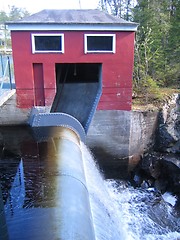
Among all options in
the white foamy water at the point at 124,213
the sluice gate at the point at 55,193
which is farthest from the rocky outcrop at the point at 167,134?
the sluice gate at the point at 55,193

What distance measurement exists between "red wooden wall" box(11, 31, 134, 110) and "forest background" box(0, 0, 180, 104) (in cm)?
212

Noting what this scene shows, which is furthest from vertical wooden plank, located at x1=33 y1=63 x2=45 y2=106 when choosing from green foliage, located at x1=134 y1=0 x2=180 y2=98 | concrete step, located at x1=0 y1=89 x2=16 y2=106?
green foliage, located at x1=134 y1=0 x2=180 y2=98

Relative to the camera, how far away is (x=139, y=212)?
24.1ft

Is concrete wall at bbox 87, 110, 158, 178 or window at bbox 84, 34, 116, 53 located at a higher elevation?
window at bbox 84, 34, 116, 53

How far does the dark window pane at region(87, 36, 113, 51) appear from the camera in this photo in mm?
8060

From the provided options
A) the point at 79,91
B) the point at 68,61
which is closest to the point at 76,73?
the point at 79,91

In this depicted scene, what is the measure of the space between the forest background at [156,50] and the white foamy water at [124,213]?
4.05 metres

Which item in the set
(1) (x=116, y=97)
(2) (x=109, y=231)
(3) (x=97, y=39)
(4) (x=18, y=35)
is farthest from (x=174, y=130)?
(4) (x=18, y=35)

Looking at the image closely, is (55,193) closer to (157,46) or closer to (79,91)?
(79,91)

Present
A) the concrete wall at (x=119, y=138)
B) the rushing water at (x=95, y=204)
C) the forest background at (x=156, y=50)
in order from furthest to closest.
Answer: the forest background at (x=156, y=50) → the concrete wall at (x=119, y=138) → the rushing water at (x=95, y=204)

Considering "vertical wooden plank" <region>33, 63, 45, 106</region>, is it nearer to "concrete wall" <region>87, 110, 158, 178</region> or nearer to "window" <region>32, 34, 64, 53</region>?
"window" <region>32, 34, 64, 53</region>

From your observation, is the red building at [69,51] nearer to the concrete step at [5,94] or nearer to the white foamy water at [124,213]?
the concrete step at [5,94]

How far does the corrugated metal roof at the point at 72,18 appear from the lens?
7751mm

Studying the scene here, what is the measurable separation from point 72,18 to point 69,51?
3.78 ft
